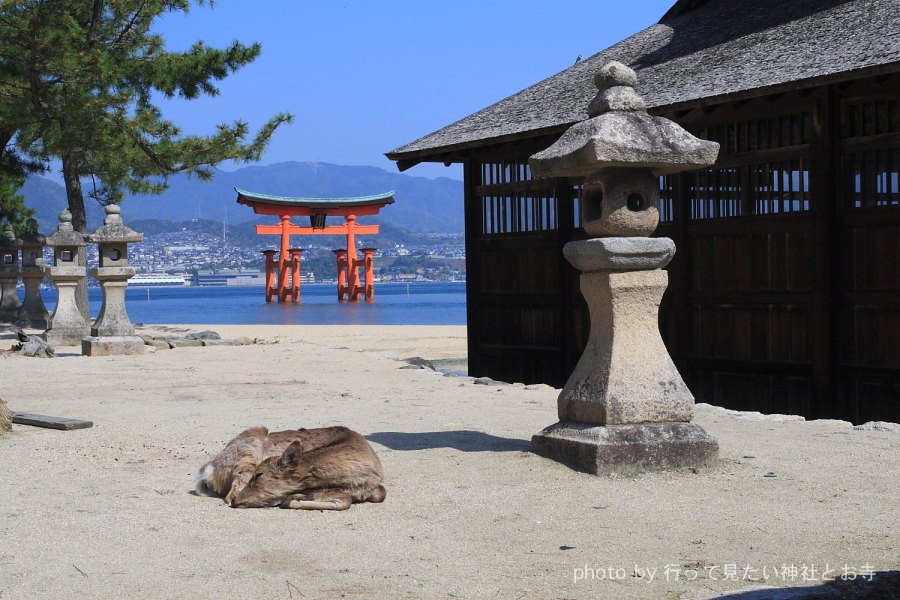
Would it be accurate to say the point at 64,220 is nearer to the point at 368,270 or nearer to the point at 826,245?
the point at 826,245

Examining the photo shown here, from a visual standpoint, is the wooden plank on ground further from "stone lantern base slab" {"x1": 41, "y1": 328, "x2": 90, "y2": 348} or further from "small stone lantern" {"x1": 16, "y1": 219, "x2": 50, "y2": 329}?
"small stone lantern" {"x1": 16, "y1": 219, "x2": 50, "y2": 329}

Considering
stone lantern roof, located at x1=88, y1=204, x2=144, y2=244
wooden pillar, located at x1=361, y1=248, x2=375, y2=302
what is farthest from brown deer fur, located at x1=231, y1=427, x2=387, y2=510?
wooden pillar, located at x1=361, y1=248, x2=375, y2=302

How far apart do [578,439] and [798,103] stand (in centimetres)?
523

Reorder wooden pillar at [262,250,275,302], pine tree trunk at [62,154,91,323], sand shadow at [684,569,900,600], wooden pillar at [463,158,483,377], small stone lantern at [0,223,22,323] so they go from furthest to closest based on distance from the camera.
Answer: wooden pillar at [262,250,275,302] → small stone lantern at [0,223,22,323] → pine tree trunk at [62,154,91,323] → wooden pillar at [463,158,483,377] → sand shadow at [684,569,900,600]

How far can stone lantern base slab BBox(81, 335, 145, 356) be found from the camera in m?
18.2

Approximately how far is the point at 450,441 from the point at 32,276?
871 inches

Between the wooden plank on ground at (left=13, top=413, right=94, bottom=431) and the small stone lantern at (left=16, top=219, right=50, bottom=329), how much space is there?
1848 cm

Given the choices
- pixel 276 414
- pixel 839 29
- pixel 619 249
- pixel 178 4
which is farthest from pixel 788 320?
pixel 178 4

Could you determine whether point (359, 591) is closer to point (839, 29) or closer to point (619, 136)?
point (619, 136)

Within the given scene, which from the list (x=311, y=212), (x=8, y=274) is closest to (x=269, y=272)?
(x=311, y=212)

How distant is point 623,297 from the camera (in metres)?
6.91

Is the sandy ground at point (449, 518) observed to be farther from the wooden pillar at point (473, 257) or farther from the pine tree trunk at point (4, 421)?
the wooden pillar at point (473, 257)

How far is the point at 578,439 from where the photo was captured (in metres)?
6.76

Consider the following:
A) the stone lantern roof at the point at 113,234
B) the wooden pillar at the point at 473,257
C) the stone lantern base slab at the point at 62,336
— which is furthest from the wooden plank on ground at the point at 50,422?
the stone lantern base slab at the point at 62,336
